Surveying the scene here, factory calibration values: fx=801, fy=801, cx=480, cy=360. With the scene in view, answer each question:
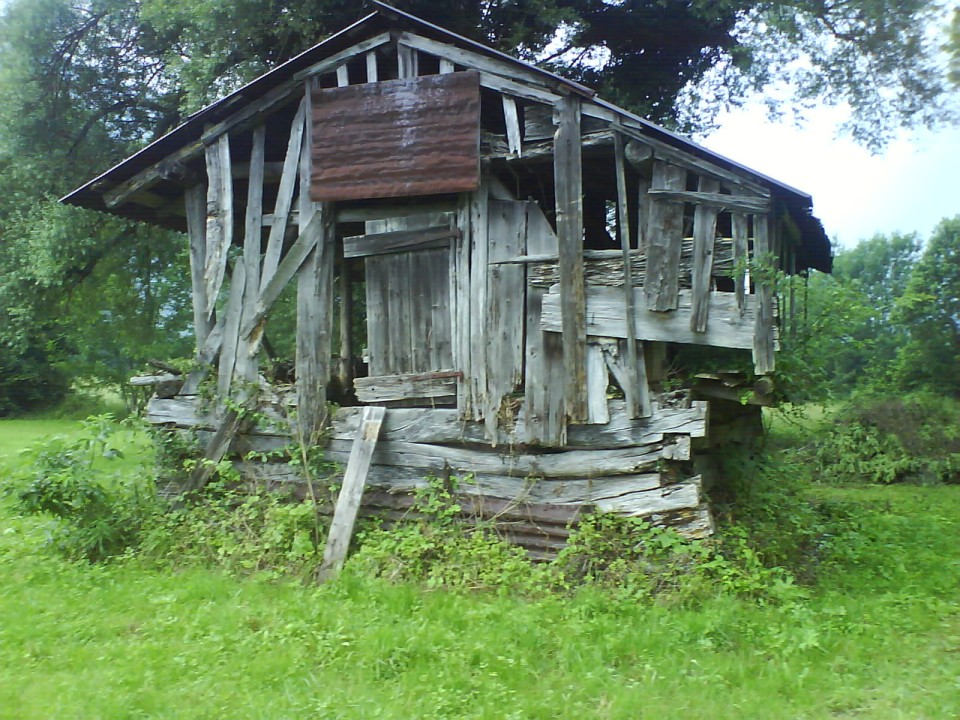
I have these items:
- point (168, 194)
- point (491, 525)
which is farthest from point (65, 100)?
point (491, 525)

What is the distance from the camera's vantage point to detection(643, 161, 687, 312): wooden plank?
7.23 m

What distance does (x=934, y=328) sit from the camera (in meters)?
18.7

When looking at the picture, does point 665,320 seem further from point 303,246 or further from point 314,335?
point 303,246

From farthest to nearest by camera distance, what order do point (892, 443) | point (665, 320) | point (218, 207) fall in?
point (892, 443)
point (218, 207)
point (665, 320)

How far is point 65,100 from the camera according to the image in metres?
16.1

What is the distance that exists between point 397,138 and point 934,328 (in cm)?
1565

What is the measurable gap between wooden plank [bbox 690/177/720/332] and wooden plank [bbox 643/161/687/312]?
16 cm

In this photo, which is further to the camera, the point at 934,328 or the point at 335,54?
the point at 934,328

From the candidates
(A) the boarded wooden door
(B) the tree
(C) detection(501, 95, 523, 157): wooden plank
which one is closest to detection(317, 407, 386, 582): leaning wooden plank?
(A) the boarded wooden door

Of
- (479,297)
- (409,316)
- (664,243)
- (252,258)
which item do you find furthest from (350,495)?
(664,243)

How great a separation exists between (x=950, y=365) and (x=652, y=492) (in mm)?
14194

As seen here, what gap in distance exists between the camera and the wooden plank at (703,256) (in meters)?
7.08

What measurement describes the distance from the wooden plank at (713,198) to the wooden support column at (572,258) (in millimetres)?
761

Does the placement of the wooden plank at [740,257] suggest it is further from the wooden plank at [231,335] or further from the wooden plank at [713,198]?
the wooden plank at [231,335]
